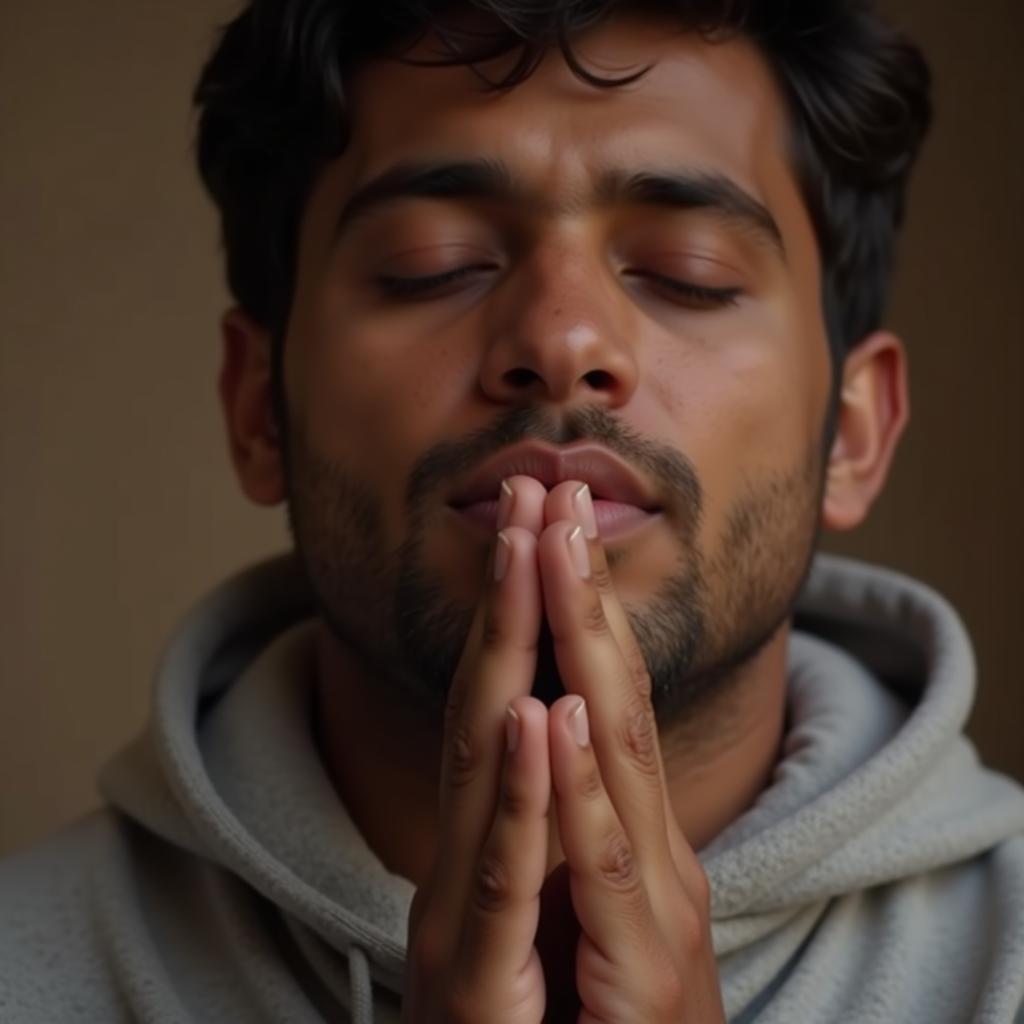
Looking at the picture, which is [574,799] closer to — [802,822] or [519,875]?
[519,875]

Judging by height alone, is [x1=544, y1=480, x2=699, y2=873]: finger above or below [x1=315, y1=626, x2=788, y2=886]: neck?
above

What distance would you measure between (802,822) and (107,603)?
3.87ft

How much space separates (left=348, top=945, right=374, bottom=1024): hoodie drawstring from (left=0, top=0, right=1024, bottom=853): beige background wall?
104 centimetres

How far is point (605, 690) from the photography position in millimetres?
860

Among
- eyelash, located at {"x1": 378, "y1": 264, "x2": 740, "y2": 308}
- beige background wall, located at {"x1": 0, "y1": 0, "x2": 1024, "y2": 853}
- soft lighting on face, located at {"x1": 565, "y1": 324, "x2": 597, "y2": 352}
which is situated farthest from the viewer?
beige background wall, located at {"x1": 0, "y1": 0, "x2": 1024, "y2": 853}

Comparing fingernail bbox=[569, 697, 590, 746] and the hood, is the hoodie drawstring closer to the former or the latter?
the hood

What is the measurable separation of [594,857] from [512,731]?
8 centimetres

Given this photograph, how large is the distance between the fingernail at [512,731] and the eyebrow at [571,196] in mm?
400

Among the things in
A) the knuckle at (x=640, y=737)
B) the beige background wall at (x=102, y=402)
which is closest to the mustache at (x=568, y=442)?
the knuckle at (x=640, y=737)

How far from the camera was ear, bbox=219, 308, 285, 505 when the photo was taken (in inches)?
52.4

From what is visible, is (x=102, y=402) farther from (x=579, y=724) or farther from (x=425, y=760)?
(x=579, y=724)

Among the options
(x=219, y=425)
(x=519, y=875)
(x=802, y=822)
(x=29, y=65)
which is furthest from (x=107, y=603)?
(x=519, y=875)

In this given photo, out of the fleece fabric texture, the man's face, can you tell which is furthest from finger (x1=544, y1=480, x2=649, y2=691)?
the fleece fabric texture

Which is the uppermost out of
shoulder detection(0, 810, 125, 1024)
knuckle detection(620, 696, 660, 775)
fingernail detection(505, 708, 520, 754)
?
fingernail detection(505, 708, 520, 754)
